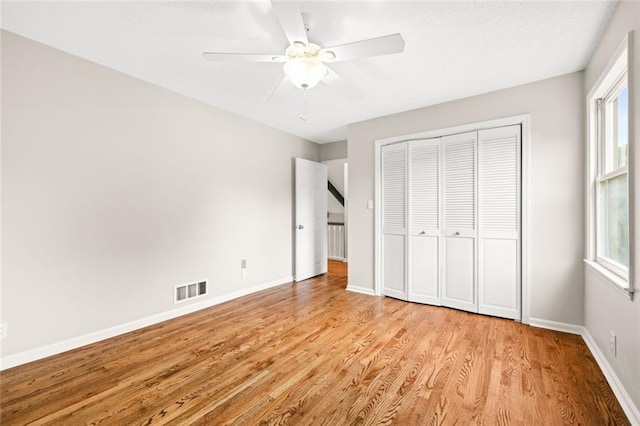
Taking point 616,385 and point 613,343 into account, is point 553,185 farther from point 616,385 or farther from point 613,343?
point 616,385

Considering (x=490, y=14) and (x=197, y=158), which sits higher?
(x=490, y=14)

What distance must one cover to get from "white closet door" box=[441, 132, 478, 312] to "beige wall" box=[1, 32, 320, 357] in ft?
8.48

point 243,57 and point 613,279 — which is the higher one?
point 243,57

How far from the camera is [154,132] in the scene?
9.50ft

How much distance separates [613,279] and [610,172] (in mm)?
808

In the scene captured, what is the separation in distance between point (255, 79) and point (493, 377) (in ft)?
10.3

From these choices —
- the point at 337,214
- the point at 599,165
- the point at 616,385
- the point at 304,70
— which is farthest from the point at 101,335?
the point at 337,214

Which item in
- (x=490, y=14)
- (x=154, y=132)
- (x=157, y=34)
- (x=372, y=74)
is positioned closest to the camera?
(x=490, y=14)

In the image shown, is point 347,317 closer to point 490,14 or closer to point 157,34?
point 490,14

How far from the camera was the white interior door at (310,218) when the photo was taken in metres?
4.65

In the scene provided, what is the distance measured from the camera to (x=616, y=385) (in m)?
1.75

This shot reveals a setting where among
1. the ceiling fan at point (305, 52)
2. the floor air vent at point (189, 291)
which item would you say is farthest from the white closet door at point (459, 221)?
the floor air vent at point (189, 291)

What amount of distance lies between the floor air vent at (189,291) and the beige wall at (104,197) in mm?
82

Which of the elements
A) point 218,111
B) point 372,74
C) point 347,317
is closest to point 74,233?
point 218,111
